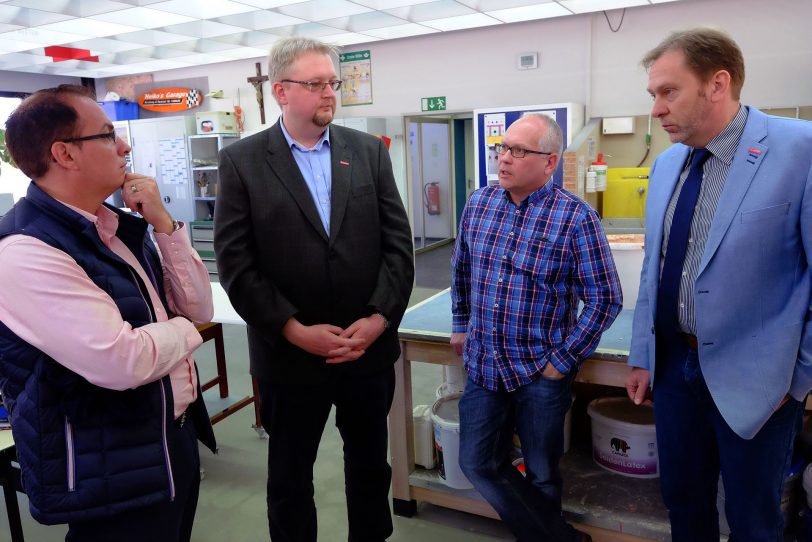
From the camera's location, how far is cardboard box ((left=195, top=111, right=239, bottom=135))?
24.5 ft

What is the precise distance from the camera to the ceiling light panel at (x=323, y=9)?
5188 millimetres

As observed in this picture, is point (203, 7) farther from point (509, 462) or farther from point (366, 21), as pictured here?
point (509, 462)

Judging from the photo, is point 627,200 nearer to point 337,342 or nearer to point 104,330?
point 337,342

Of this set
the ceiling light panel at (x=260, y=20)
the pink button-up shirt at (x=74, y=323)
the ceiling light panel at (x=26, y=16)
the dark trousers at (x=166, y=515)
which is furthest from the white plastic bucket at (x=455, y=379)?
the ceiling light panel at (x=26, y=16)

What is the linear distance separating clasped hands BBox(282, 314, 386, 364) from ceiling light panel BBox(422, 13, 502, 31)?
4.60m

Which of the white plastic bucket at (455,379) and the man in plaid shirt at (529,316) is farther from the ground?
the man in plaid shirt at (529,316)

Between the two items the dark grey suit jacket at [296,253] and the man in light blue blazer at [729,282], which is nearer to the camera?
the man in light blue blazer at [729,282]

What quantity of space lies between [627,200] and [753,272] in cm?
352

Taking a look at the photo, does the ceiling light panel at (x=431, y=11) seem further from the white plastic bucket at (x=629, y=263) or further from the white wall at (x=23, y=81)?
the white wall at (x=23, y=81)

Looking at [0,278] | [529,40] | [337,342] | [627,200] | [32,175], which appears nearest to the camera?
[0,278]

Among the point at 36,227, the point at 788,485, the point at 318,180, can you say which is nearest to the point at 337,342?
the point at 318,180

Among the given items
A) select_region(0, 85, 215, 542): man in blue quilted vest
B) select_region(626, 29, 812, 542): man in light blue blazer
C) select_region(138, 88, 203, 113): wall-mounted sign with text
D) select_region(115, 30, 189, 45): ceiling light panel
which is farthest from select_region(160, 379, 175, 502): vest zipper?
select_region(138, 88, 203, 113): wall-mounted sign with text

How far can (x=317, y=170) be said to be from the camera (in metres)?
1.80

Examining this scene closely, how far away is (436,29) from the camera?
6.14 meters
